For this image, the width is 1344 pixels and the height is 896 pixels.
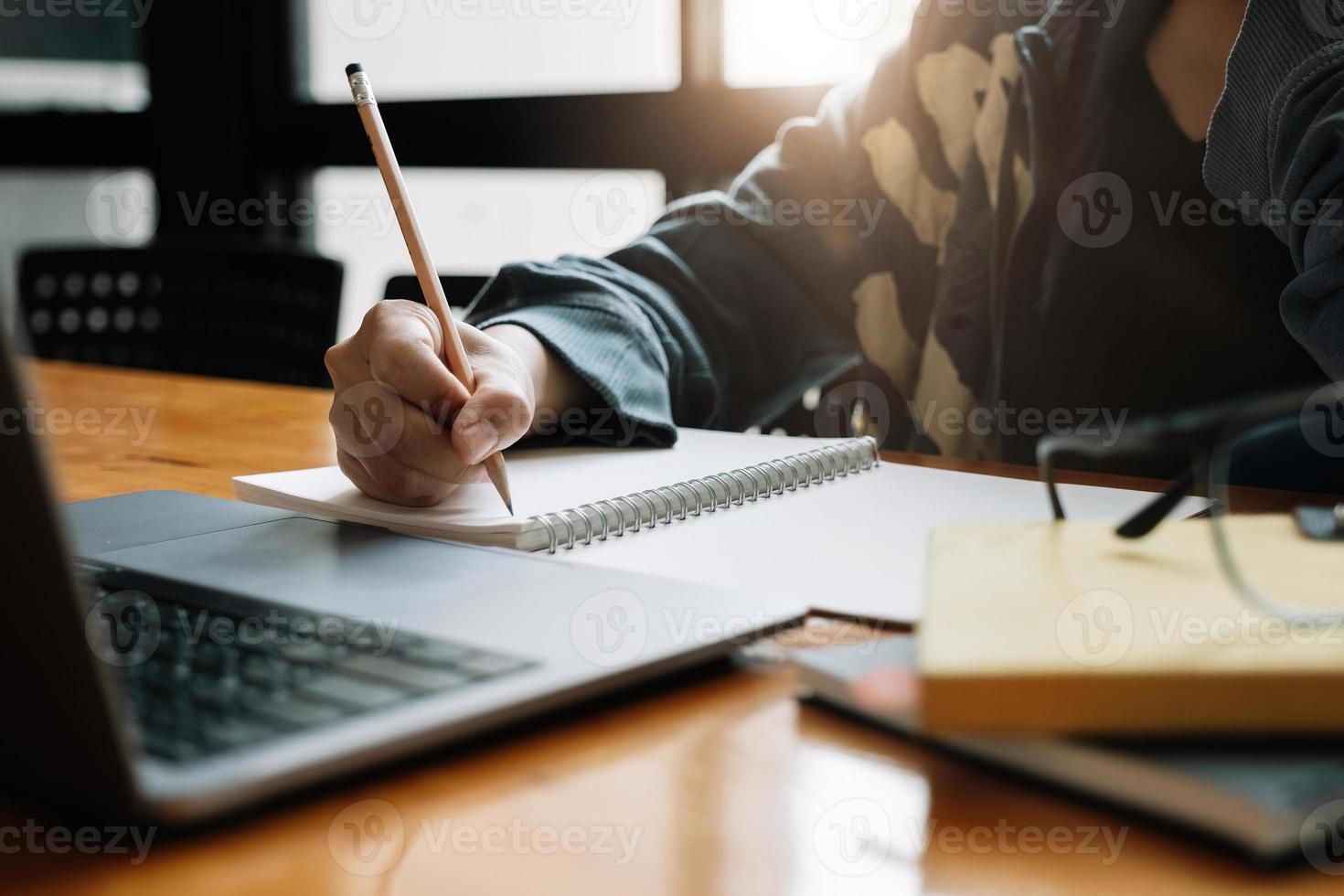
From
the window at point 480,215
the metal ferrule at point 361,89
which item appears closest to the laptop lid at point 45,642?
the metal ferrule at point 361,89

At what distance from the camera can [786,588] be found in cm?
43

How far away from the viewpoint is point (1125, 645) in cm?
28

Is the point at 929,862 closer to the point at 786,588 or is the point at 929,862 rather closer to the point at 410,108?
the point at 786,588

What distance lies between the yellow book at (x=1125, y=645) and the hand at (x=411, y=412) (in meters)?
0.25

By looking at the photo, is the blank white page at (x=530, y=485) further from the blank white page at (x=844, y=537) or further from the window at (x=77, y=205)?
the window at (x=77, y=205)

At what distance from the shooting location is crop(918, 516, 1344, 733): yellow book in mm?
258

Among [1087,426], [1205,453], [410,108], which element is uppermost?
[410,108]

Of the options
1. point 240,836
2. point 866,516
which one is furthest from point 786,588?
point 240,836

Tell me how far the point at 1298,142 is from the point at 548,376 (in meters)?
0.43

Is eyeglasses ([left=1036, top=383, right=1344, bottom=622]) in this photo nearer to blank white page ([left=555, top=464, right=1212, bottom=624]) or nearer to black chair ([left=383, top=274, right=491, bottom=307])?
blank white page ([left=555, top=464, right=1212, bottom=624])

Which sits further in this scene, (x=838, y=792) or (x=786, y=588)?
(x=786, y=588)

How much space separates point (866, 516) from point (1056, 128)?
491mm

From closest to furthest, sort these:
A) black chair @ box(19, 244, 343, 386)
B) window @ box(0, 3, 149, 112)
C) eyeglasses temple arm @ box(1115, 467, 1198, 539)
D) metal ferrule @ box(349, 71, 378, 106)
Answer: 1. eyeglasses temple arm @ box(1115, 467, 1198, 539)
2. metal ferrule @ box(349, 71, 378, 106)
3. black chair @ box(19, 244, 343, 386)
4. window @ box(0, 3, 149, 112)

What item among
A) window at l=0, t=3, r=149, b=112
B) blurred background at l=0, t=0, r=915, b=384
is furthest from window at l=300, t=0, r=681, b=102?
window at l=0, t=3, r=149, b=112
